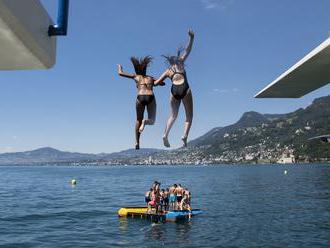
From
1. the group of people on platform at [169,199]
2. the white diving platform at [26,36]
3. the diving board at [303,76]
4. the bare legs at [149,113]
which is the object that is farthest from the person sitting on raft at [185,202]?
the bare legs at [149,113]

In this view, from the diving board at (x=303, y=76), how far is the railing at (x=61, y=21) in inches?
238

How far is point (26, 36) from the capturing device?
5.05 meters

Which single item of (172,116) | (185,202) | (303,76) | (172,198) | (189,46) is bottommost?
(185,202)

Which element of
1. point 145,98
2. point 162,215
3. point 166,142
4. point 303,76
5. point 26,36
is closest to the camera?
point 166,142

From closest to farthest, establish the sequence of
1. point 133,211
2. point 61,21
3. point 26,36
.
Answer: point 26,36 < point 61,21 < point 133,211

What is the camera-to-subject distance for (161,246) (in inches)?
1861

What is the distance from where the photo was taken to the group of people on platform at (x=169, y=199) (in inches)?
2379

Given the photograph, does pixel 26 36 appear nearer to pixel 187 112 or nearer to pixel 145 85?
pixel 145 85

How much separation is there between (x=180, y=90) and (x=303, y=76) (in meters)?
8.57

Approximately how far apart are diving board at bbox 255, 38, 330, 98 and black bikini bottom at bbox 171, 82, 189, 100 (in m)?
6.12

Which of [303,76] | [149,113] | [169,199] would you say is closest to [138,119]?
[149,113]

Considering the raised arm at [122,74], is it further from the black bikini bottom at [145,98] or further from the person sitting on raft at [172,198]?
the person sitting on raft at [172,198]

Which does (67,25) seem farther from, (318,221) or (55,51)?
(318,221)

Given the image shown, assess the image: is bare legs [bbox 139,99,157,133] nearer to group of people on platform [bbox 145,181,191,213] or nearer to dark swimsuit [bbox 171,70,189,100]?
dark swimsuit [bbox 171,70,189,100]
